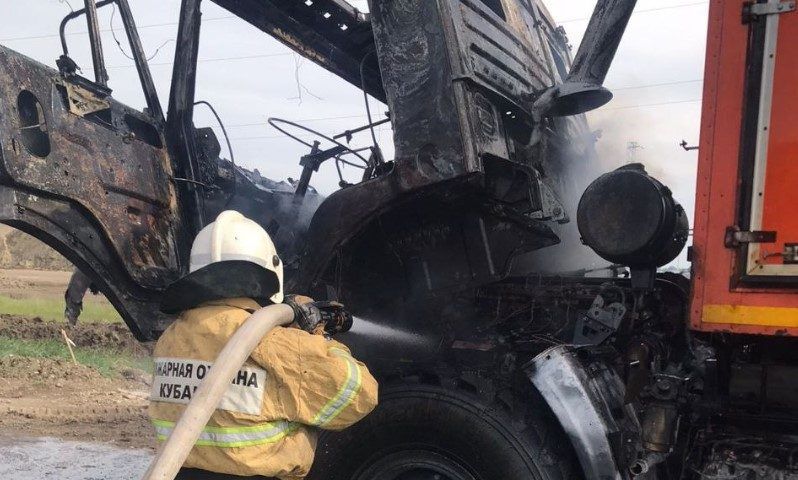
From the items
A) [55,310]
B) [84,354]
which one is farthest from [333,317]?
[55,310]

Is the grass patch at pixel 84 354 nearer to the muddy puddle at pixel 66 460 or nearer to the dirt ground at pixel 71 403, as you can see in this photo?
the dirt ground at pixel 71 403

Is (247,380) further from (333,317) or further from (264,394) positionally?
(333,317)

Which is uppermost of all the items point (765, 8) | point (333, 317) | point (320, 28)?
point (320, 28)

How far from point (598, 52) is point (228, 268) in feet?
5.76

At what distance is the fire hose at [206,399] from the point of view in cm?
200

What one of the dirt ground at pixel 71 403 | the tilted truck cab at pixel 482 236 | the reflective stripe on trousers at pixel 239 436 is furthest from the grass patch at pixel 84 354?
the reflective stripe on trousers at pixel 239 436

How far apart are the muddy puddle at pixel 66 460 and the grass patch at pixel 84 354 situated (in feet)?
12.6

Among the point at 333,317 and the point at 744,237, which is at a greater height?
the point at 744,237

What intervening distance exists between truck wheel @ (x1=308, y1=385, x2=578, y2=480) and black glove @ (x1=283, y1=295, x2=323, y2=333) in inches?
24.0

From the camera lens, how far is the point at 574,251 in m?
4.23

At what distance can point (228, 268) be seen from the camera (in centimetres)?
237

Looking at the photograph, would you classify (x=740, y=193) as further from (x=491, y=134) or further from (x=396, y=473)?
(x=396, y=473)

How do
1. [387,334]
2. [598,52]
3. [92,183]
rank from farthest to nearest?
[387,334] < [92,183] < [598,52]

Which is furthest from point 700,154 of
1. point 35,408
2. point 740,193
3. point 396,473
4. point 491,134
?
point 35,408
